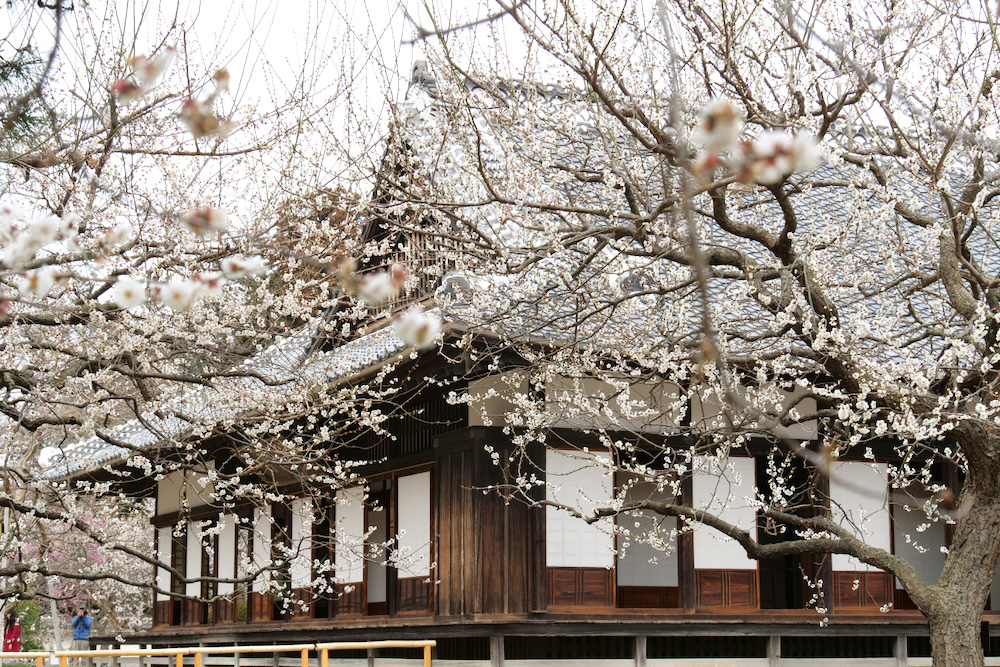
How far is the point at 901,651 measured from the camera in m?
11.4

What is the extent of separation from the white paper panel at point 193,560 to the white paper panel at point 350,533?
4.19m

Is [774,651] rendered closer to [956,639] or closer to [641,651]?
[641,651]

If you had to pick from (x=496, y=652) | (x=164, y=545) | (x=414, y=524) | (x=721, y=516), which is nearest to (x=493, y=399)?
(x=414, y=524)

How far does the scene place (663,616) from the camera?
33.7 ft

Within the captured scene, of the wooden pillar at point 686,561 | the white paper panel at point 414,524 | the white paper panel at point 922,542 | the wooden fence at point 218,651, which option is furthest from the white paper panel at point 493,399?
the white paper panel at point 922,542

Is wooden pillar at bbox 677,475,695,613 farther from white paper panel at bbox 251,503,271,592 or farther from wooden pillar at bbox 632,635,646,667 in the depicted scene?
white paper panel at bbox 251,503,271,592

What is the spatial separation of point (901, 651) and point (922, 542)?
103 inches

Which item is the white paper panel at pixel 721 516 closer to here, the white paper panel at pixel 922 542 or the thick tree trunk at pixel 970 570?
the white paper panel at pixel 922 542

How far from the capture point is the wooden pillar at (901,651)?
448 inches

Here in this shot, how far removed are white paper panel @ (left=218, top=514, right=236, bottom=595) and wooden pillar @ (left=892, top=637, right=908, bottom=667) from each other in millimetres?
8515

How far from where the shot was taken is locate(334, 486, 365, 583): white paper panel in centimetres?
1183

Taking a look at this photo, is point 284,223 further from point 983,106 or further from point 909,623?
point 909,623

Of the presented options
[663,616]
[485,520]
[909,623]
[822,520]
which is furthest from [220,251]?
[909,623]

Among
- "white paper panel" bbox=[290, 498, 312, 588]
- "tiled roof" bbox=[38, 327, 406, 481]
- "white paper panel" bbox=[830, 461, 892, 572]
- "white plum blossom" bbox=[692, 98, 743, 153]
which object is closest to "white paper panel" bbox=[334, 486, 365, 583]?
"white paper panel" bbox=[290, 498, 312, 588]
